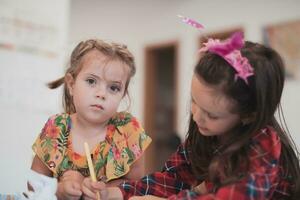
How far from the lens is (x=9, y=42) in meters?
2.39

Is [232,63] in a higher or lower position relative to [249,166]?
higher

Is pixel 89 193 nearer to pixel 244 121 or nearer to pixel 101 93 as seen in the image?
pixel 101 93

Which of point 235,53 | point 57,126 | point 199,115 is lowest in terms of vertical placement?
point 57,126

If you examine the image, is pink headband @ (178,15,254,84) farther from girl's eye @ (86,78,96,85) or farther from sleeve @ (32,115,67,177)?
sleeve @ (32,115,67,177)

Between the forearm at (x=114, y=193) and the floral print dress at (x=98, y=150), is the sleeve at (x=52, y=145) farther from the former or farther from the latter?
the forearm at (x=114, y=193)

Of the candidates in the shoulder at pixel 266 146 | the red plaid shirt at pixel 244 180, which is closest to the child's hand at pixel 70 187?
the red plaid shirt at pixel 244 180

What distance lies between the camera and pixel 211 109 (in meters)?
0.74

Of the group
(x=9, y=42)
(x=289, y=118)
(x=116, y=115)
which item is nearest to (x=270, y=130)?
(x=116, y=115)

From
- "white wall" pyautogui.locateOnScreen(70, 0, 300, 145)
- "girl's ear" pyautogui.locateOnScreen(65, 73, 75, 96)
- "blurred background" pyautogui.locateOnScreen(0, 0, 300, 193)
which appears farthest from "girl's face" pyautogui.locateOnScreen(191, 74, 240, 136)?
"white wall" pyautogui.locateOnScreen(70, 0, 300, 145)

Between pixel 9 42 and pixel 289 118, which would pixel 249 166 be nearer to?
pixel 9 42

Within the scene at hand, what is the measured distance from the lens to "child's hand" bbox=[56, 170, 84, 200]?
0.81m

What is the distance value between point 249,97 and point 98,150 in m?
0.40

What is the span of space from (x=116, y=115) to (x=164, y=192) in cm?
24

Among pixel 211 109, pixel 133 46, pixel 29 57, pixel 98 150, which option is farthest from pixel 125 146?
pixel 133 46
